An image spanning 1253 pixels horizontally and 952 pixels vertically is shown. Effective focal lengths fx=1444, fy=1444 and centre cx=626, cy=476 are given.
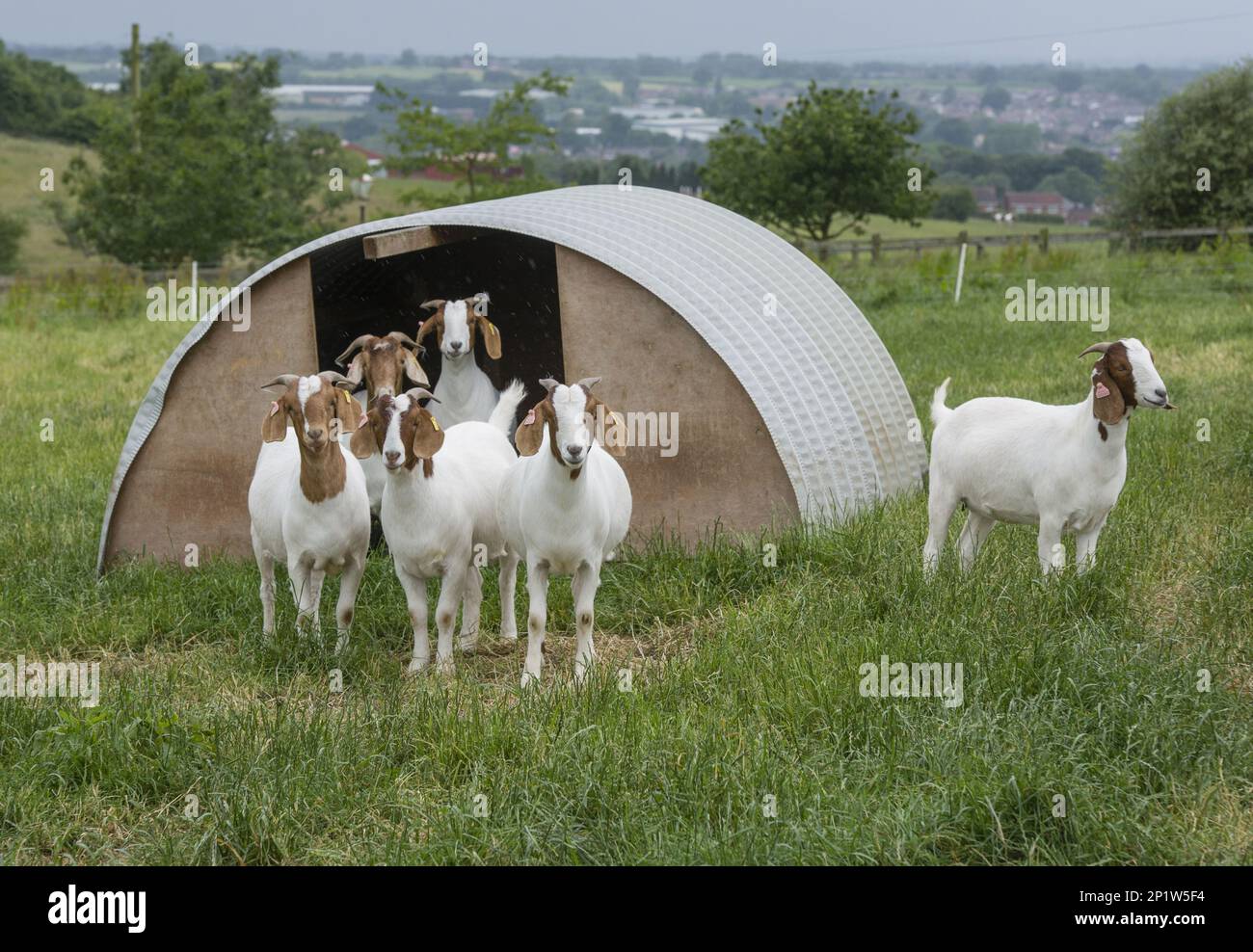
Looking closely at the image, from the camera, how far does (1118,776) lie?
496 cm

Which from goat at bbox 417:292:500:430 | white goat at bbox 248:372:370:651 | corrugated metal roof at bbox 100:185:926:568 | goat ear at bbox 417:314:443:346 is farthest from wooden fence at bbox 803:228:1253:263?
white goat at bbox 248:372:370:651

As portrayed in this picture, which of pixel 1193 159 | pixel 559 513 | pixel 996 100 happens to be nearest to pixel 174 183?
pixel 1193 159

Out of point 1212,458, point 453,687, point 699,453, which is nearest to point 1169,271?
point 1212,458

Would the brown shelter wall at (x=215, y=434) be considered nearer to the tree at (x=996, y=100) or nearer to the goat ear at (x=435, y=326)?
the goat ear at (x=435, y=326)

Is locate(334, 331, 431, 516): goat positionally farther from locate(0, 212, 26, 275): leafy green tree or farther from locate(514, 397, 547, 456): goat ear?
locate(0, 212, 26, 275): leafy green tree

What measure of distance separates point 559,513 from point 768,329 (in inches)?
112

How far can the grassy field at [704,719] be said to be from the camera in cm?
477

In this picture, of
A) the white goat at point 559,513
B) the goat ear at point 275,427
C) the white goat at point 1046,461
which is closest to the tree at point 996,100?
the white goat at point 1046,461

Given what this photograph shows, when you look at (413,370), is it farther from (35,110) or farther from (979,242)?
(35,110)

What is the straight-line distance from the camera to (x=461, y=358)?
938 cm

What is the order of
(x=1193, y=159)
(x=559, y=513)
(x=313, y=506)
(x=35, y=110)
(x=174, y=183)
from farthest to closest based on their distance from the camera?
(x=35, y=110) → (x=174, y=183) → (x=1193, y=159) → (x=313, y=506) → (x=559, y=513)

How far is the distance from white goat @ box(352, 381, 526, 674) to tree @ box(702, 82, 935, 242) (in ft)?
114

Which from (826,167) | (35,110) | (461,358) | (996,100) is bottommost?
(461,358)
